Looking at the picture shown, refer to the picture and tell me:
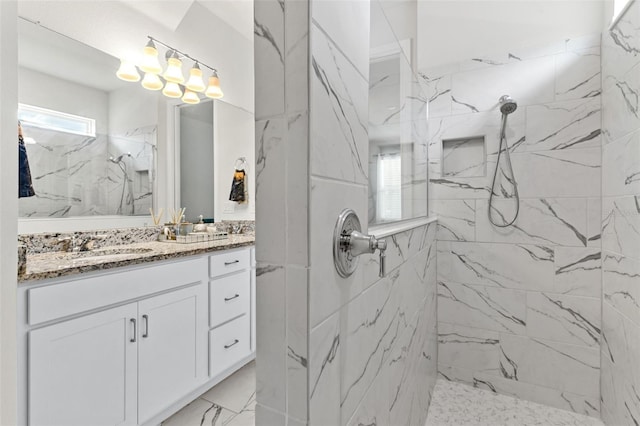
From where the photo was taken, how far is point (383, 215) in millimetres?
1150

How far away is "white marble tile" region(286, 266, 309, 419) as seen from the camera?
1.83 ft

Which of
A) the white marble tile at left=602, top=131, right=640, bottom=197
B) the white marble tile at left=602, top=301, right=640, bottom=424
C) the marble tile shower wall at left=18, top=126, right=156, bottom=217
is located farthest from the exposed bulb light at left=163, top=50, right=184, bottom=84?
the white marble tile at left=602, top=301, right=640, bottom=424

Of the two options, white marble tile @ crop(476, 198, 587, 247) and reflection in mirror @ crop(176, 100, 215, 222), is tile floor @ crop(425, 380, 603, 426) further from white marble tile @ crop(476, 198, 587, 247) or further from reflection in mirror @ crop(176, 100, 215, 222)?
reflection in mirror @ crop(176, 100, 215, 222)

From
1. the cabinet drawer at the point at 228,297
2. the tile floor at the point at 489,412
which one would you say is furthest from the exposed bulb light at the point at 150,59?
the tile floor at the point at 489,412

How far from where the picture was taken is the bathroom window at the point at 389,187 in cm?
113

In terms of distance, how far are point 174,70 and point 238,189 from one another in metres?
1.03

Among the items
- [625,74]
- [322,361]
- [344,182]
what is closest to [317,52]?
[344,182]

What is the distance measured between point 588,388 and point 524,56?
1.96 metres

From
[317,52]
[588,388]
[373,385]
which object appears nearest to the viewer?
[317,52]

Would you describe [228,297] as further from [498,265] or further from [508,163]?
[508,163]

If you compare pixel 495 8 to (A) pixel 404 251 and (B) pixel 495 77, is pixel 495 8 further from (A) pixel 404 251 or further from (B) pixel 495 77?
(A) pixel 404 251

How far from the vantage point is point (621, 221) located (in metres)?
1.49

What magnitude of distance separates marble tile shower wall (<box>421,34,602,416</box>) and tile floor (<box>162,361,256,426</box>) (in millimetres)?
1292

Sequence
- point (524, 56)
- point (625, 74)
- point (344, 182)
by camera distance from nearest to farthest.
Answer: point (344, 182)
point (625, 74)
point (524, 56)
